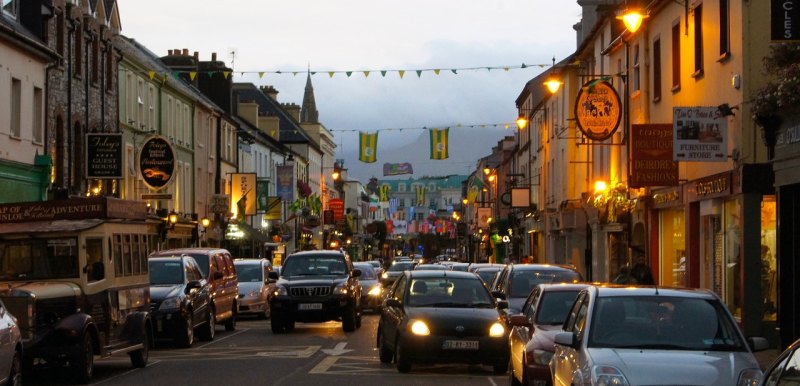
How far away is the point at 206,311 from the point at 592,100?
12.0m

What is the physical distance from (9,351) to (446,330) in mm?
6540

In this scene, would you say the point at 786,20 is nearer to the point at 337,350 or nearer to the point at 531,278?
the point at 531,278

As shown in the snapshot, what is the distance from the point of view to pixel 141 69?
154ft

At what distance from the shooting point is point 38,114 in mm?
35219

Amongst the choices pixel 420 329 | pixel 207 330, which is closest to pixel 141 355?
pixel 420 329

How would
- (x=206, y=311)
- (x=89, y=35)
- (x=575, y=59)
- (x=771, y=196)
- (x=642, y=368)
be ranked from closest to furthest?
(x=642, y=368)
(x=771, y=196)
(x=206, y=311)
(x=89, y=35)
(x=575, y=59)

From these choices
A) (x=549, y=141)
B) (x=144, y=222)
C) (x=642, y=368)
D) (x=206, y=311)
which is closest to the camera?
(x=642, y=368)

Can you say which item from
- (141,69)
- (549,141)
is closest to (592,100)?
(141,69)

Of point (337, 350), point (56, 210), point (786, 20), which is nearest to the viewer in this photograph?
point (786, 20)

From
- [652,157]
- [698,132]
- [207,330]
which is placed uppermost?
[698,132]

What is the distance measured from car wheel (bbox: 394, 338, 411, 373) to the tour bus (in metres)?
4.07

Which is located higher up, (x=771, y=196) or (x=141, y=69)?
(x=141, y=69)

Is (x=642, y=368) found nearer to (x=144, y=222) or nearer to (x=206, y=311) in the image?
(x=144, y=222)

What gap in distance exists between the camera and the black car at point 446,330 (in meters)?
18.5
